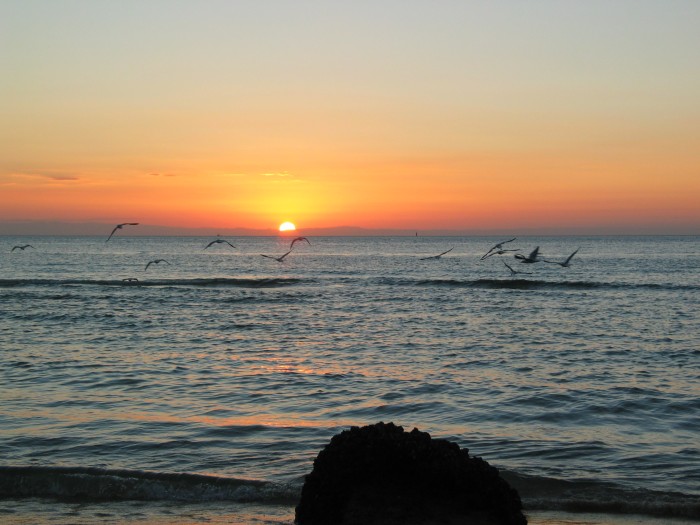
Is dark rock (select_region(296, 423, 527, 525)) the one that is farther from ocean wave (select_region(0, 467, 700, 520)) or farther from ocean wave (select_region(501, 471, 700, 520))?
ocean wave (select_region(501, 471, 700, 520))

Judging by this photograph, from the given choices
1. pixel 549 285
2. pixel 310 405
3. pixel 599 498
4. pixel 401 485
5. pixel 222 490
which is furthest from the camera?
pixel 549 285

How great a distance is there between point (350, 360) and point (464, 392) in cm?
439

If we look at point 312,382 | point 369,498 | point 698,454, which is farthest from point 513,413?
point 369,498

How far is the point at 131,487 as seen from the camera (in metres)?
8.29

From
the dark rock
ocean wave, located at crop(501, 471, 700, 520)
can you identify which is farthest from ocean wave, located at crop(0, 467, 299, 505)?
ocean wave, located at crop(501, 471, 700, 520)

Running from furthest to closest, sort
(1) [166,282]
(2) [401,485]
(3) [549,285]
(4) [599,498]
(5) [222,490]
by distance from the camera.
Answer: (1) [166,282]
(3) [549,285]
(5) [222,490]
(4) [599,498]
(2) [401,485]

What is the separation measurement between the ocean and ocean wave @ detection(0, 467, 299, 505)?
0.02 meters

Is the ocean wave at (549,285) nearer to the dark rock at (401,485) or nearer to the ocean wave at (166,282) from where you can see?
the ocean wave at (166,282)

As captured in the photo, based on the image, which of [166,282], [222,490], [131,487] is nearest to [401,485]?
[222,490]

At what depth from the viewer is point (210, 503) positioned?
7941 mm

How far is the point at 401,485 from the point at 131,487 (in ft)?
12.2

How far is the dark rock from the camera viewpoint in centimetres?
571

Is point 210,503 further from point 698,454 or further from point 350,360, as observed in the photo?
point 350,360

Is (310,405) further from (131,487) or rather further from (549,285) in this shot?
(549,285)
